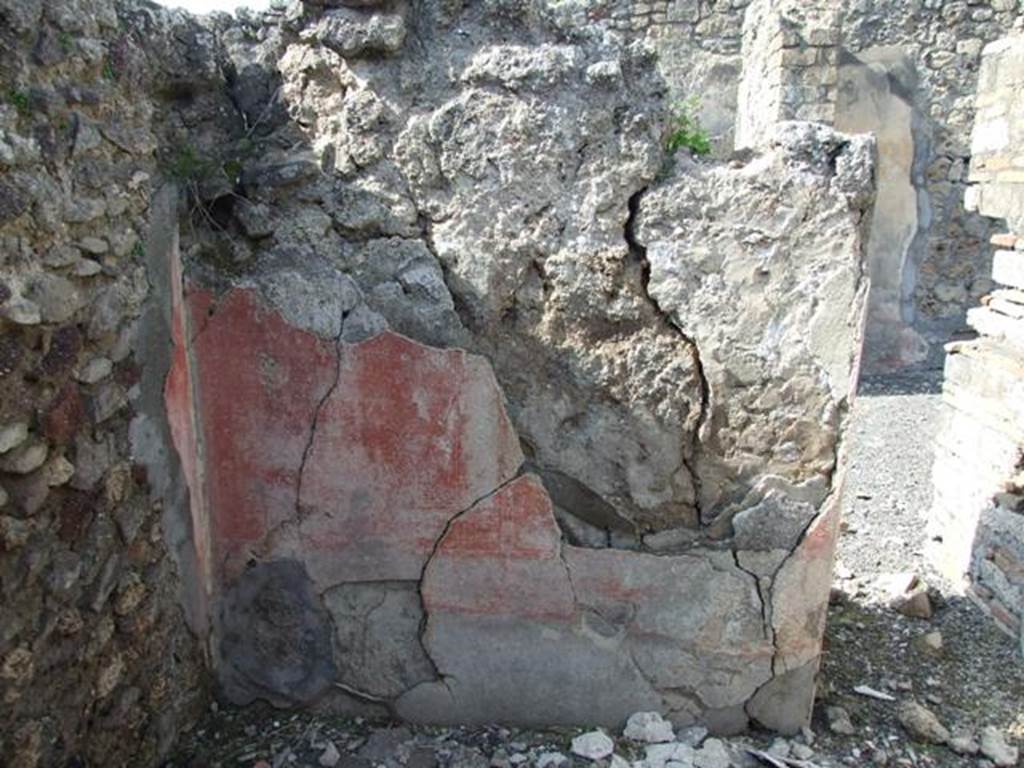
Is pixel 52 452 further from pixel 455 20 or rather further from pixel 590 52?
pixel 590 52

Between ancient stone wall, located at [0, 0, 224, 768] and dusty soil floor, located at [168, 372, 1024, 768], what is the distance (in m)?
0.30

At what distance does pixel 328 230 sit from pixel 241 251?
23cm

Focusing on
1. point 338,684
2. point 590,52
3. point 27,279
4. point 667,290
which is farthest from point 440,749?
point 590,52

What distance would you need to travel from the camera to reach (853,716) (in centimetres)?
254

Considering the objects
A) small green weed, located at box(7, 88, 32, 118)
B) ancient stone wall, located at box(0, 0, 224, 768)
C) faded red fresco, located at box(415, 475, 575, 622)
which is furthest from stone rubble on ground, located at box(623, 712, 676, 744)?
small green weed, located at box(7, 88, 32, 118)

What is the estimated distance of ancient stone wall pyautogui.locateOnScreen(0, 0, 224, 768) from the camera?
5.40ft

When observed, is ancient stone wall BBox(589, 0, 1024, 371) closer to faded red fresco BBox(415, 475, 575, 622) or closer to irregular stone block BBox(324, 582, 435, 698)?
faded red fresco BBox(415, 475, 575, 622)

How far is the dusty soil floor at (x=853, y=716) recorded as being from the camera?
231 centimetres

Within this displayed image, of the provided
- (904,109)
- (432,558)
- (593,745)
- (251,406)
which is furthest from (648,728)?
(904,109)

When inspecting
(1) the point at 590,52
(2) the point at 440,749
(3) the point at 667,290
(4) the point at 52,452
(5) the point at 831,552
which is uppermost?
(1) the point at 590,52

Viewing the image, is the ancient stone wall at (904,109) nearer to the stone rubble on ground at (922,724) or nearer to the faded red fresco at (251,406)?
the stone rubble on ground at (922,724)

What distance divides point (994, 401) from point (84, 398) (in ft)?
10.3

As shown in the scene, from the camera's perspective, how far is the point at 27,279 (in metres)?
1.64

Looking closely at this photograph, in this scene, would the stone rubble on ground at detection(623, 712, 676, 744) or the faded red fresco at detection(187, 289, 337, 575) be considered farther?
the stone rubble on ground at detection(623, 712, 676, 744)
